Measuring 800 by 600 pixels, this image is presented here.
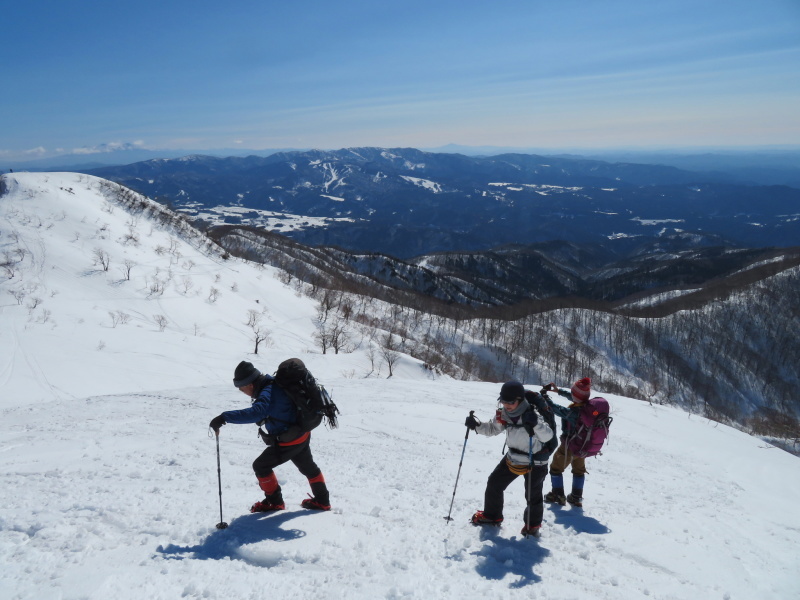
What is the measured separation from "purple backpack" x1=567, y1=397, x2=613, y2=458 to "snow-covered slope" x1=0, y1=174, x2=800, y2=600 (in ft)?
3.87

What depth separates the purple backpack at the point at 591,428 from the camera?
7.70 m

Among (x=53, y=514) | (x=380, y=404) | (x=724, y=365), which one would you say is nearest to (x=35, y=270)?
(x=380, y=404)

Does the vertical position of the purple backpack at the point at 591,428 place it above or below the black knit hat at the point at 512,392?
below

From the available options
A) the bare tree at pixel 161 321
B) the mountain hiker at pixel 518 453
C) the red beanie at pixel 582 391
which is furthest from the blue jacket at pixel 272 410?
the bare tree at pixel 161 321

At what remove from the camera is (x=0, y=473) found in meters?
7.96

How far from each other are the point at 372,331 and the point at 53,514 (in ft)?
161

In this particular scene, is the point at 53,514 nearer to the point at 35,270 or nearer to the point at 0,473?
Result: the point at 0,473

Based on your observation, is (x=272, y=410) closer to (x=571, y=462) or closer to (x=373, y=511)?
(x=373, y=511)

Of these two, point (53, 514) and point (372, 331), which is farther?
point (372, 331)

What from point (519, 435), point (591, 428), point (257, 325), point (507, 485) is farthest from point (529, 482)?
point (257, 325)

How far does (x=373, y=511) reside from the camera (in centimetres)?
703

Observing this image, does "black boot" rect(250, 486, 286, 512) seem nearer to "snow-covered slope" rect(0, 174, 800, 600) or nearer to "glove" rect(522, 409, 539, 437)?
"snow-covered slope" rect(0, 174, 800, 600)

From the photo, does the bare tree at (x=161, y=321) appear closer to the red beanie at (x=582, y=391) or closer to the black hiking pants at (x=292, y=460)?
the black hiking pants at (x=292, y=460)

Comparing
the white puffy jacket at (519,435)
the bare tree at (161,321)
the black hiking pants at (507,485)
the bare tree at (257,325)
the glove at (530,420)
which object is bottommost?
the bare tree at (257,325)
